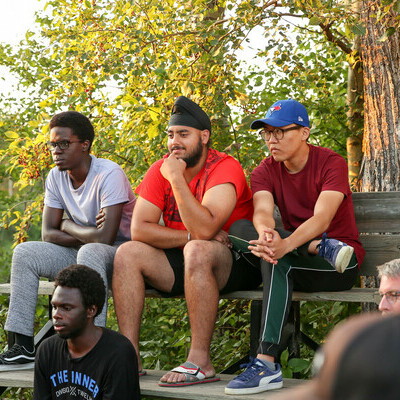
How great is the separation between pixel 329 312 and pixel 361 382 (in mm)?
4444

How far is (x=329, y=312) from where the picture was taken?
4.97 metres

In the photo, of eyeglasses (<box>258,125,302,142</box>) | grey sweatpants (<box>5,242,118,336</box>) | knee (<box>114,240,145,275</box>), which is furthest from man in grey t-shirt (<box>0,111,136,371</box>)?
eyeglasses (<box>258,125,302,142</box>)

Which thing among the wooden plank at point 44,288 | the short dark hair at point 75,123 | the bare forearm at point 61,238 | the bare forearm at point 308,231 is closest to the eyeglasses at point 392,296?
the bare forearm at point 308,231

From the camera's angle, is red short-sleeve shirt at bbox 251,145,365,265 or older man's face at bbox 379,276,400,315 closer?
older man's face at bbox 379,276,400,315

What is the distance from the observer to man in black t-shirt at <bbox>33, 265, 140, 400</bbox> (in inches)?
125

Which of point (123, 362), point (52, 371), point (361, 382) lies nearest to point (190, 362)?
point (123, 362)

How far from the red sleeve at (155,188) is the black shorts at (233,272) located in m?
0.28

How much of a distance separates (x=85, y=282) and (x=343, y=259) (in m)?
1.20

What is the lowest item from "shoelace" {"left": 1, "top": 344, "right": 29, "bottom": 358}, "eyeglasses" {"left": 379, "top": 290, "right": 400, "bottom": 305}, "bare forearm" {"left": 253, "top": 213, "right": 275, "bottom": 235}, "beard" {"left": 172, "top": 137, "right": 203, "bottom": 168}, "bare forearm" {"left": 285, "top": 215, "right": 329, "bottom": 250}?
"shoelace" {"left": 1, "top": 344, "right": 29, "bottom": 358}

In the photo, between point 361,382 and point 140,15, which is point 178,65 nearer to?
point 140,15

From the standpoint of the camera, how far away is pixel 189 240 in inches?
142

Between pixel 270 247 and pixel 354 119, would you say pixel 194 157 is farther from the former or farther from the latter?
pixel 354 119

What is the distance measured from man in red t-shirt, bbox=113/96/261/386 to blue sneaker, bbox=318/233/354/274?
470 millimetres

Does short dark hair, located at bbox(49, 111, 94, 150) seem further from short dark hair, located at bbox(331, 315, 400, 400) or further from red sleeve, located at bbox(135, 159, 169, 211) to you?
short dark hair, located at bbox(331, 315, 400, 400)
